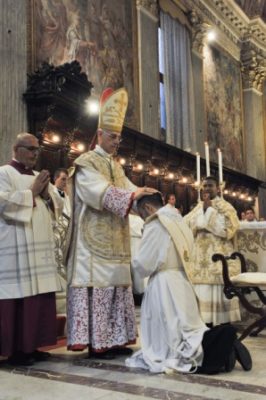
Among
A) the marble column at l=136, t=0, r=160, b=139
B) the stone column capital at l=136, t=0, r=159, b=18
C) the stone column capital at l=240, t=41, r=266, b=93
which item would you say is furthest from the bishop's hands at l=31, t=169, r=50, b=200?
the stone column capital at l=240, t=41, r=266, b=93

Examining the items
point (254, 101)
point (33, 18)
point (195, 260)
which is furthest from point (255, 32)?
point (195, 260)

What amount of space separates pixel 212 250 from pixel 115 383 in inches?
115

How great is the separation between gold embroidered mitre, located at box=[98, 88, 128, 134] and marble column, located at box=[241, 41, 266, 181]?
16.0m

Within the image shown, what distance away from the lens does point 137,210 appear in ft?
13.8

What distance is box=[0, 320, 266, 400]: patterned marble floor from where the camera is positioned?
302 cm

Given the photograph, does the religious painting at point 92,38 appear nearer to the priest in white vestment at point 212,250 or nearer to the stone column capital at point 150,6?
the stone column capital at point 150,6

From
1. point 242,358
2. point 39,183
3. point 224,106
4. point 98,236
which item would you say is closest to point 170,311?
point 242,358

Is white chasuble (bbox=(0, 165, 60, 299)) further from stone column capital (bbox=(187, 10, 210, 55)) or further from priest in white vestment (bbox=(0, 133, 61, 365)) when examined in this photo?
stone column capital (bbox=(187, 10, 210, 55))

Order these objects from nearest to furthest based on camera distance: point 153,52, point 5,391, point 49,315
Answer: point 5,391
point 49,315
point 153,52

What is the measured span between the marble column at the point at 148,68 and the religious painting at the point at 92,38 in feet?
0.98

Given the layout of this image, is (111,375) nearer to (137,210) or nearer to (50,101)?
(137,210)

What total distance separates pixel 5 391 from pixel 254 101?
18.7m

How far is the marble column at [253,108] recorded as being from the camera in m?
20.0

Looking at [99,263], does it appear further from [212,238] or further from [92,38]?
[92,38]
